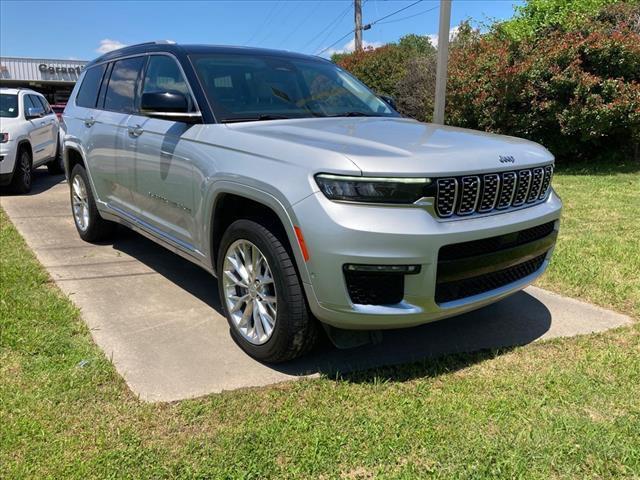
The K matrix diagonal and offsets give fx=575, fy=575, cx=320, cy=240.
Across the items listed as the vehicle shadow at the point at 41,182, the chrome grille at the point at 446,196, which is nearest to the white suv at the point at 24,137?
the vehicle shadow at the point at 41,182

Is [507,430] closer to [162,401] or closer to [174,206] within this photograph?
[162,401]

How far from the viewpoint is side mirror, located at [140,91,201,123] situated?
3.62m

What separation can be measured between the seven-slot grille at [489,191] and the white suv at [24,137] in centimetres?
850

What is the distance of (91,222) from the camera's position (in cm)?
598

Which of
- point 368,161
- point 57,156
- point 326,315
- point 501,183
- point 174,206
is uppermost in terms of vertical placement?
point 368,161

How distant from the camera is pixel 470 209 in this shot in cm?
303

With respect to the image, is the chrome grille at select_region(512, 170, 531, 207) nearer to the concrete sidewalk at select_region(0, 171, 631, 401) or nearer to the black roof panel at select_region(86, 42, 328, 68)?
the concrete sidewalk at select_region(0, 171, 631, 401)

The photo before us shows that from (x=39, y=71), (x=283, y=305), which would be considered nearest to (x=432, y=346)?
(x=283, y=305)

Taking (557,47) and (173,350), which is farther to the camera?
(557,47)

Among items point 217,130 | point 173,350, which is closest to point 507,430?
point 173,350

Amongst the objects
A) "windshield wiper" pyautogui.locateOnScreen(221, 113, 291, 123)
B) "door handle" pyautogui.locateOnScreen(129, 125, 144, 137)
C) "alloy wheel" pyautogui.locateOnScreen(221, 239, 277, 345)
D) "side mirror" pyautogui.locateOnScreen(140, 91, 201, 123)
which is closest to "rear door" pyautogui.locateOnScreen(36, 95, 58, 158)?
"door handle" pyautogui.locateOnScreen(129, 125, 144, 137)

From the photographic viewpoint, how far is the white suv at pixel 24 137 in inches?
367

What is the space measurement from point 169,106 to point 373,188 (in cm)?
160

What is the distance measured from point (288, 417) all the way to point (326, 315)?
539 mm
